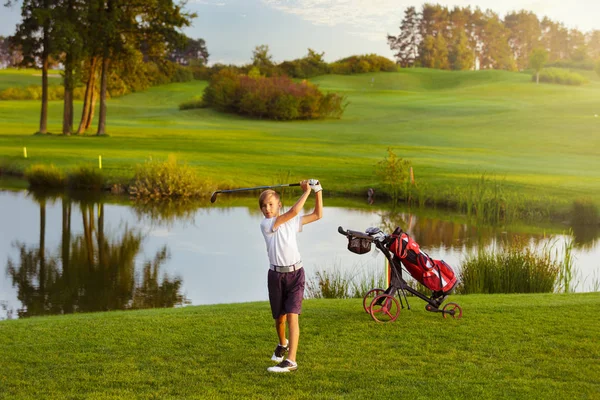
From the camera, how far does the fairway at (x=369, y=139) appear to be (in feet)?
109

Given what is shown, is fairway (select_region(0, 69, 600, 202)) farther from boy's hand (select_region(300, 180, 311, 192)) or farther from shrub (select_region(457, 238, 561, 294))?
boy's hand (select_region(300, 180, 311, 192))

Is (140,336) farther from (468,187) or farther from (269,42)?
(269,42)

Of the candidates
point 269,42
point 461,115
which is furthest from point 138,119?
point 269,42

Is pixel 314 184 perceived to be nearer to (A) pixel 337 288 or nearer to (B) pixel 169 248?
(A) pixel 337 288

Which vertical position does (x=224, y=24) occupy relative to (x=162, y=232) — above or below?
above

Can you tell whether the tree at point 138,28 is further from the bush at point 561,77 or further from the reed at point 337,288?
the bush at point 561,77

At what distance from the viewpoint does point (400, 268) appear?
929 cm

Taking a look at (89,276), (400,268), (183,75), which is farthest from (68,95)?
(183,75)

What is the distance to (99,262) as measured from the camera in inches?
768

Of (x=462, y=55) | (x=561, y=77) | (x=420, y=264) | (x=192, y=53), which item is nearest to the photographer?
(x=420, y=264)

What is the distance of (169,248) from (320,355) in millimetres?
13620

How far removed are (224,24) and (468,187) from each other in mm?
73970

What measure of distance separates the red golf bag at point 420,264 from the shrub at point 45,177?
2478 cm

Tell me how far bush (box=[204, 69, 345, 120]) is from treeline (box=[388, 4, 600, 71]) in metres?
52.2
